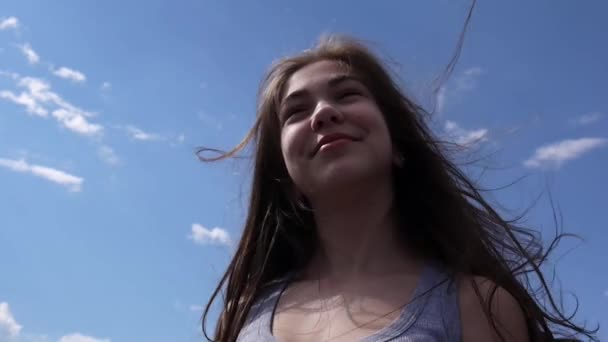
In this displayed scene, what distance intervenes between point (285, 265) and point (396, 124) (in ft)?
3.01

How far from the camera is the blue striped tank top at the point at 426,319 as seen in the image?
2178mm

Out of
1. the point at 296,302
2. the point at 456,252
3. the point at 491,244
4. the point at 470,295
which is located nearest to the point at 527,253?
the point at 491,244

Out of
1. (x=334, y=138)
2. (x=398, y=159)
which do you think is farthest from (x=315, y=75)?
(x=398, y=159)

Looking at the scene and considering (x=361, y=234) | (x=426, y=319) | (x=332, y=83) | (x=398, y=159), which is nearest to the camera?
(x=426, y=319)

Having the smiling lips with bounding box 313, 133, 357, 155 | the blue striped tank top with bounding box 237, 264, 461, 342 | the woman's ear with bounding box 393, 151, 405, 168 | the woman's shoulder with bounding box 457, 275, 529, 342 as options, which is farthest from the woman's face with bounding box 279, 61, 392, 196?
the woman's shoulder with bounding box 457, 275, 529, 342

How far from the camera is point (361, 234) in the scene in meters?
2.73

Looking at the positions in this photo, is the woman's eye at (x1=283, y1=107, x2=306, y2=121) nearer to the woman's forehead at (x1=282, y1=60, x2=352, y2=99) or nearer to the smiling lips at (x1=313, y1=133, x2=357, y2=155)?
the woman's forehead at (x1=282, y1=60, x2=352, y2=99)

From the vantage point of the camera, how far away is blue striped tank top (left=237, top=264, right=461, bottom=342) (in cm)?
218

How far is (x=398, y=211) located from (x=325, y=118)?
0.62 meters

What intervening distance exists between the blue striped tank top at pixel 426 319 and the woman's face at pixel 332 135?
0.52 meters

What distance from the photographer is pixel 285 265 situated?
10.2 ft

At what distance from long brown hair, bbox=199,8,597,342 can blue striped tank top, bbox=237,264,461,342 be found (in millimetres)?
148

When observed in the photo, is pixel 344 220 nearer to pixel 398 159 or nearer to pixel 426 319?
pixel 398 159

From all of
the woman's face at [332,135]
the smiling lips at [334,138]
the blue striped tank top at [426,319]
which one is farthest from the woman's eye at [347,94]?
the blue striped tank top at [426,319]
